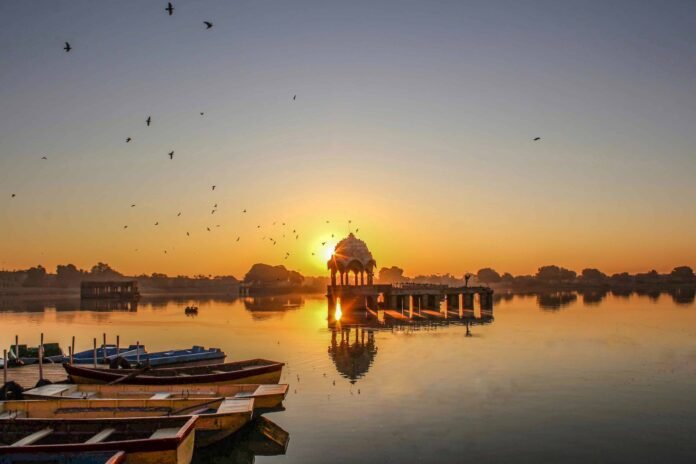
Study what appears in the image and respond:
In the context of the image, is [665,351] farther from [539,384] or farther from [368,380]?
[368,380]

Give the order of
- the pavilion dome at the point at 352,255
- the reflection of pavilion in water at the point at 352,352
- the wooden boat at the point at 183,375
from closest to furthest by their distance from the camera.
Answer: the wooden boat at the point at 183,375 → the reflection of pavilion in water at the point at 352,352 → the pavilion dome at the point at 352,255

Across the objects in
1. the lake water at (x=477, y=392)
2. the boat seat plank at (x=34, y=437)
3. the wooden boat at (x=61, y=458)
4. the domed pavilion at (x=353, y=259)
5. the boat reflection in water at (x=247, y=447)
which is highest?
the domed pavilion at (x=353, y=259)

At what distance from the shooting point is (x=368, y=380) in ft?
109

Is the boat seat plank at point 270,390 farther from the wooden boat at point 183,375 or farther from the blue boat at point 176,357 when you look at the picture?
the blue boat at point 176,357

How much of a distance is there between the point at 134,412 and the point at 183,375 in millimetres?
6723

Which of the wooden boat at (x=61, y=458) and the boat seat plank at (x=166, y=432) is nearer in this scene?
the wooden boat at (x=61, y=458)

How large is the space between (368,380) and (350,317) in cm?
4623

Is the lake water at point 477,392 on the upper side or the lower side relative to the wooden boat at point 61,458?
lower

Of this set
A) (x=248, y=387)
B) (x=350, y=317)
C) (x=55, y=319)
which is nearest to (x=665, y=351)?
(x=248, y=387)

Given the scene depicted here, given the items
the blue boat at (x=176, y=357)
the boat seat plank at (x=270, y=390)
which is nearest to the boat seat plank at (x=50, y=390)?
the boat seat plank at (x=270, y=390)

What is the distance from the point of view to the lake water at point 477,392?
69.8ft

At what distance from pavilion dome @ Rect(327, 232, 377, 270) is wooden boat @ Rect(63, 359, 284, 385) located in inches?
2392

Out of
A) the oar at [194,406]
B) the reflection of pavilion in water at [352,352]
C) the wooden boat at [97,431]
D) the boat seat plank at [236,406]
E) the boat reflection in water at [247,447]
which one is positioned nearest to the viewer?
the wooden boat at [97,431]

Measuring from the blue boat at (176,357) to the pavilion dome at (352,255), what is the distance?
53670mm
